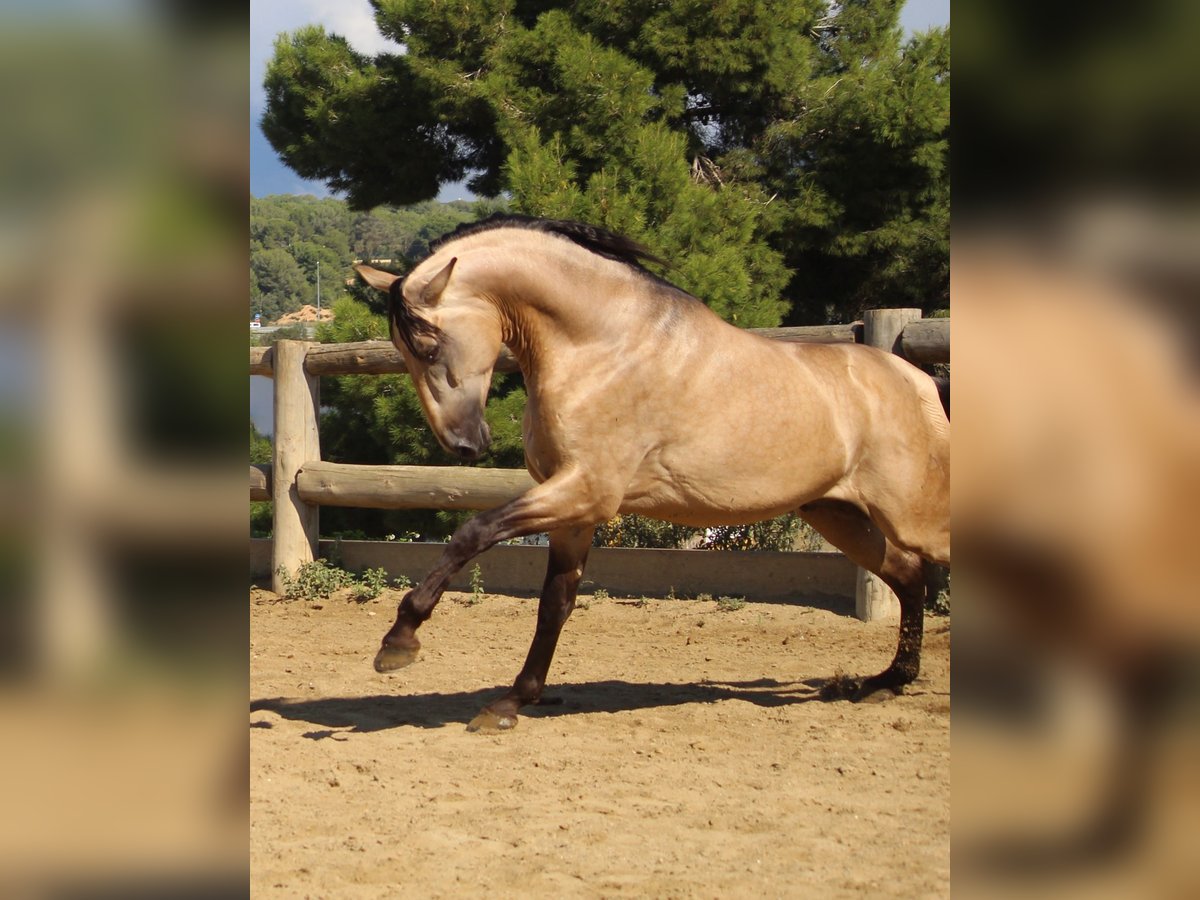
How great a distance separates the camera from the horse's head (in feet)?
13.7

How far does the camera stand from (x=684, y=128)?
1091 centimetres

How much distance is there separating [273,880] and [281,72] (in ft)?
34.3

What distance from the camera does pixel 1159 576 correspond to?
22.5 inches

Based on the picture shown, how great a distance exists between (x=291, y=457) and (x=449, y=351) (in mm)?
3783

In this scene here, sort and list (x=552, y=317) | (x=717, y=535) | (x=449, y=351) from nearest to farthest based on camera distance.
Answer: (x=449, y=351)
(x=552, y=317)
(x=717, y=535)

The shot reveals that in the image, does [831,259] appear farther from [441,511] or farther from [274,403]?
[274,403]

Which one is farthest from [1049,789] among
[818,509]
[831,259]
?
[831,259]

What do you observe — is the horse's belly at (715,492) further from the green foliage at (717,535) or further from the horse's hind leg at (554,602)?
the green foliage at (717,535)

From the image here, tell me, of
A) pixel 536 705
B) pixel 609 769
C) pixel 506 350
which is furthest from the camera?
pixel 506 350

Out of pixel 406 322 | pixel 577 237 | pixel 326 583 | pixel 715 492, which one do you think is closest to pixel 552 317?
pixel 577 237

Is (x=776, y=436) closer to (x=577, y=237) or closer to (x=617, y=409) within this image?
(x=617, y=409)

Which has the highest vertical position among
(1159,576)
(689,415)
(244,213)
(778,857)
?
(244,213)

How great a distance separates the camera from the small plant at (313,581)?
746cm

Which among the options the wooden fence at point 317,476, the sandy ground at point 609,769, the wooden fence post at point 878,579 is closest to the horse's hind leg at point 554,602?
the sandy ground at point 609,769
